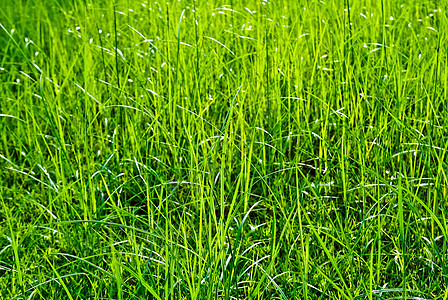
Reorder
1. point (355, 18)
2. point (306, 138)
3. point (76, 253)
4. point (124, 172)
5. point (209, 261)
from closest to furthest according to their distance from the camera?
1. point (209, 261)
2. point (76, 253)
3. point (306, 138)
4. point (124, 172)
5. point (355, 18)

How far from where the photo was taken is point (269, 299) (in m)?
1.58

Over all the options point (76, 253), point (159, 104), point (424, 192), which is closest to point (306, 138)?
point (424, 192)

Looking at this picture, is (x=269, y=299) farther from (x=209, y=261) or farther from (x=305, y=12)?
(x=305, y=12)

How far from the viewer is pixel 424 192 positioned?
73.2 inches

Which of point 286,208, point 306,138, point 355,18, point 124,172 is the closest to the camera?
point 286,208

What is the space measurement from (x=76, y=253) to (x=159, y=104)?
67cm

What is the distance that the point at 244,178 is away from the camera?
1851 mm

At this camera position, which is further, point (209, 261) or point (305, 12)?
point (305, 12)

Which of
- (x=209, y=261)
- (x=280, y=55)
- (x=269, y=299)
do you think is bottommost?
(x=269, y=299)

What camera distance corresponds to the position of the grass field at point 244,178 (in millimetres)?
1511

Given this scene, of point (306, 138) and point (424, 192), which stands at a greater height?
point (306, 138)

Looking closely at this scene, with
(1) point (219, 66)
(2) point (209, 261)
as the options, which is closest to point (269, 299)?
(2) point (209, 261)

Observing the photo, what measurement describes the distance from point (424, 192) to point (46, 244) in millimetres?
1223

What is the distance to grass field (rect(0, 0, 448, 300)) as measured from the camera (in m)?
1.51
